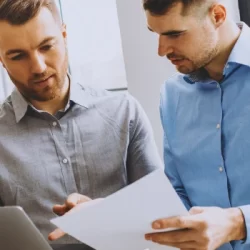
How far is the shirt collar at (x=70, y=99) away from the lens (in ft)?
4.21

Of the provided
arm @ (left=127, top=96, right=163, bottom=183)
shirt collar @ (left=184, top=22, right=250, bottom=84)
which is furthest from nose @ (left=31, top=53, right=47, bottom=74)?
shirt collar @ (left=184, top=22, right=250, bottom=84)

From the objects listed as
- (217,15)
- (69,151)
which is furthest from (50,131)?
(217,15)

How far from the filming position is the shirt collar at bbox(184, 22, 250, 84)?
110 cm

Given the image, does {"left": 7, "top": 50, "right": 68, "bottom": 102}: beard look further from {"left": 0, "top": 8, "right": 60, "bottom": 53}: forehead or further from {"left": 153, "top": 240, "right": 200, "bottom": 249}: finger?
{"left": 153, "top": 240, "right": 200, "bottom": 249}: finger

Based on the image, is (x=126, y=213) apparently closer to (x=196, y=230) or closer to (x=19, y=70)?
(x=196, y=230)

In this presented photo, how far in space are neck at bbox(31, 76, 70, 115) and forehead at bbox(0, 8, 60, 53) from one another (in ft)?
0.55

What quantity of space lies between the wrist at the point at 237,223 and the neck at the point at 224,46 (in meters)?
0.41

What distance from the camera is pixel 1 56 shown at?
51.5 inches

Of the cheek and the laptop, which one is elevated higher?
the cheek

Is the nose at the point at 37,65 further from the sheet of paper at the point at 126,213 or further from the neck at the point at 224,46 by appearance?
the sheet of paper at the point at 126,213

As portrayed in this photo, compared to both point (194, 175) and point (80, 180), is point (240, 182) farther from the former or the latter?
point (80, 180)

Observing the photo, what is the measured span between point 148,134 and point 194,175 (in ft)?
0.75

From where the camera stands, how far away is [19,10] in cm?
122

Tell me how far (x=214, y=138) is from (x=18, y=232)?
586 millimetres
